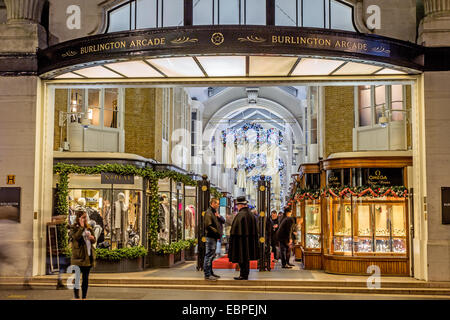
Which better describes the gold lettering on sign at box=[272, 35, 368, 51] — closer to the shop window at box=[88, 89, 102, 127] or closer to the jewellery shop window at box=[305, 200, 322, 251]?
the jewellery shop window at box=[305, 200, 322, 251]

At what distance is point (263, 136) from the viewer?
43.4 meters

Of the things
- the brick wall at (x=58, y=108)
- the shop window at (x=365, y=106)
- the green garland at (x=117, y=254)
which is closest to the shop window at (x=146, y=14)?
the brick wall at (x=58, y=108)

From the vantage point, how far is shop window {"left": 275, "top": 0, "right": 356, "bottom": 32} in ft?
47.0

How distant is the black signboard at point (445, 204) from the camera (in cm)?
1344

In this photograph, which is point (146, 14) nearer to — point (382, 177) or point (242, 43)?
point (242, 43)

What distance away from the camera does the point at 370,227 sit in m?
15.3

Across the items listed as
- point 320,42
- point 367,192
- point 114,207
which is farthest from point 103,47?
point 367,192

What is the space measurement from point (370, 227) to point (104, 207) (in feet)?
23.5

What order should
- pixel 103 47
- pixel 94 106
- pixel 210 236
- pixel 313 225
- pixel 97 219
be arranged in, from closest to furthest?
pixel 103 47 → pixel 210 236 → pixel 97 219 → pixel 313 225 → pixel 94 106

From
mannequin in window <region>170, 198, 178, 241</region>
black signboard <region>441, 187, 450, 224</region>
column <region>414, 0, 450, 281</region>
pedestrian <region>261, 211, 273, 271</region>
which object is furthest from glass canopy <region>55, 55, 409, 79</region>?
mannequin in window <region>170, 198, 178, 241</region>

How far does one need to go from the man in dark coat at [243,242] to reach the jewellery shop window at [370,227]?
9.09ft

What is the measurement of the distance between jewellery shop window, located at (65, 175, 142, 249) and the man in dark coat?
3714 millimetres

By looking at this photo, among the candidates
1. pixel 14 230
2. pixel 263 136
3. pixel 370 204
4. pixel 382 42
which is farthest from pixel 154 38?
pixel 263 136
